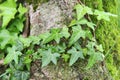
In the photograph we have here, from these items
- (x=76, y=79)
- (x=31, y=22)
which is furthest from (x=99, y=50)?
(x=31, y=22)

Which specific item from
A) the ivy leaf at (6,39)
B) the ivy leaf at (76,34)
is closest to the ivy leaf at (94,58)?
the ivy leaf at (76,34)

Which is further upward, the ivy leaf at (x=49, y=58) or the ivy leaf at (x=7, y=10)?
the ivy leaf at (x=7, y=10)

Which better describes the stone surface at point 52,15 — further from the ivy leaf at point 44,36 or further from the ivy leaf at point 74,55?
the ivy leaf at point 74,55

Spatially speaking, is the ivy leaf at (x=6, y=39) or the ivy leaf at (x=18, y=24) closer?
the ivy leaf at (x=6, y=39)

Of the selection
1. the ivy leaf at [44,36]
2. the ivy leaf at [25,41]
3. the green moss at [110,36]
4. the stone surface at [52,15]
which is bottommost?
the green moss at [110,36]

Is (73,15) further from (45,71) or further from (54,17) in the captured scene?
(45,71)

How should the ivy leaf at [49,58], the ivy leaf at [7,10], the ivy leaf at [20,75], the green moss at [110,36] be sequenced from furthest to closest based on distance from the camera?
the green moss at [110,36]
the ivy leaf at [7,10]
the ivy leaf at [20,75]
the ivy leaf at [49,58]

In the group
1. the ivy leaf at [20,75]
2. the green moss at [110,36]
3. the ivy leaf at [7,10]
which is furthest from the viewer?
the green moss at [110,36]

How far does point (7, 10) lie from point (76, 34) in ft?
2.68

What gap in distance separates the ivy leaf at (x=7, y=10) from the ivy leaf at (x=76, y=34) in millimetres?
704

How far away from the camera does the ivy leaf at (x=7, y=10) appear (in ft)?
10.3

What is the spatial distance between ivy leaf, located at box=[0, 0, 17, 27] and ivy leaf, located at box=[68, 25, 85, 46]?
0.70 m

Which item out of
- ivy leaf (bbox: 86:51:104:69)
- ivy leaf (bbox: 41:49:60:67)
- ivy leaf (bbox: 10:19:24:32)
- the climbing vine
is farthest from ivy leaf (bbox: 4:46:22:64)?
ivy leaf (bbox: 86:51:104:69)

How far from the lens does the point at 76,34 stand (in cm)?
279
